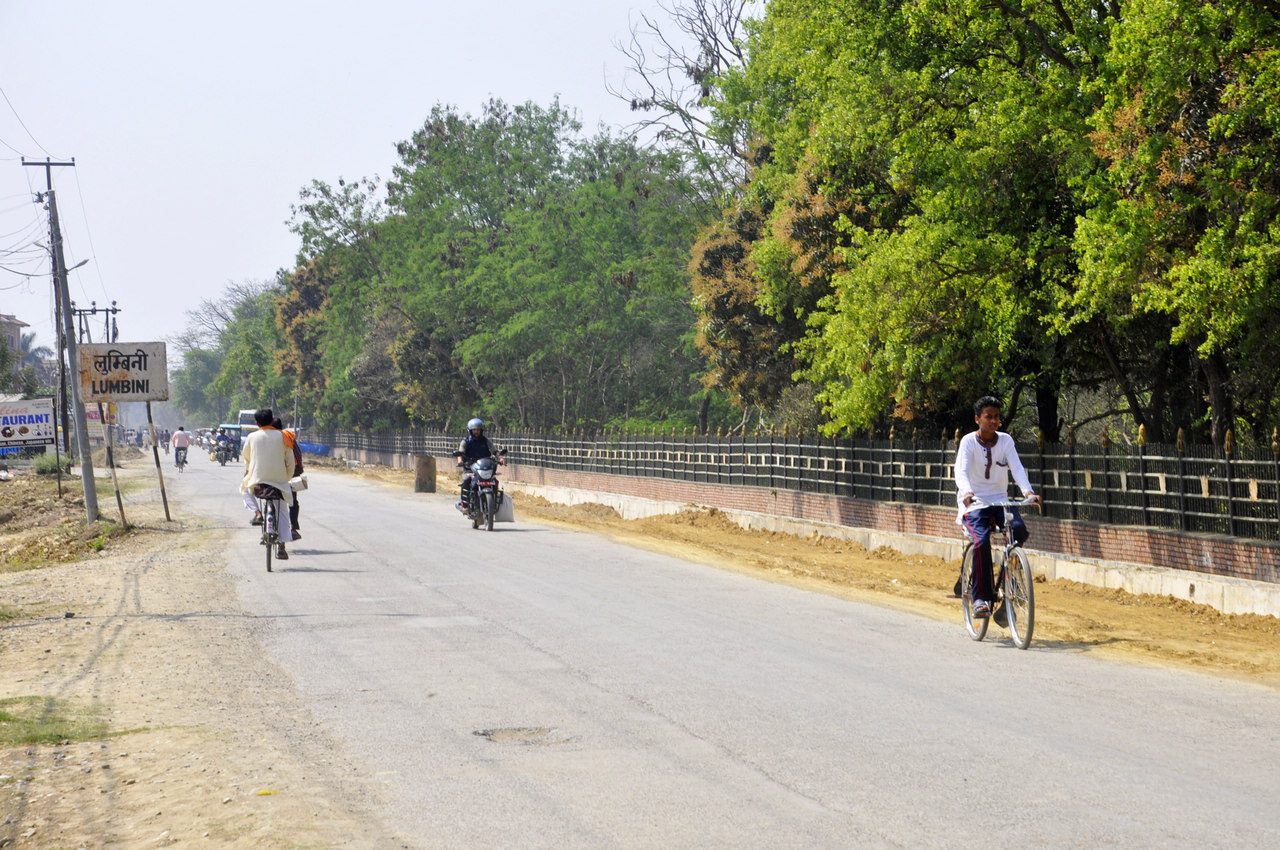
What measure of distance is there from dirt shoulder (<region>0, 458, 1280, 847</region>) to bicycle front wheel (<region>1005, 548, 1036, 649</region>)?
27 cm

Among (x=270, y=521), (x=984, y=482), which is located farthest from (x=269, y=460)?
(x=984, y=482)

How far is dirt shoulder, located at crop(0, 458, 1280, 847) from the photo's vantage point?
5918mm

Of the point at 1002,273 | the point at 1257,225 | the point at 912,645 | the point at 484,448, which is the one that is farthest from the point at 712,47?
the point at 912,645

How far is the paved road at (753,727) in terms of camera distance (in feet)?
18.5

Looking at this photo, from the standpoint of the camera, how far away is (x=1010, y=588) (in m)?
11.1

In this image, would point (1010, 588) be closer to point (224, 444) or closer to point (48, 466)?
point (48, 466)

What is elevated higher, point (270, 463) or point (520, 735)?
point (270, 463)

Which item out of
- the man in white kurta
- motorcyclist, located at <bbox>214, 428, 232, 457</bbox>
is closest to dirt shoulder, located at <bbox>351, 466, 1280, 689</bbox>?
the man in white kurta

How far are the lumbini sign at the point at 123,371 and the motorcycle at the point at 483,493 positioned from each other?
295 inches

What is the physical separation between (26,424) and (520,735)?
45.8 metres

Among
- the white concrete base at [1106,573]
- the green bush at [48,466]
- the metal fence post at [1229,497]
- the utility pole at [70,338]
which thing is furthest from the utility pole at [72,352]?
the green bush at [48,466]

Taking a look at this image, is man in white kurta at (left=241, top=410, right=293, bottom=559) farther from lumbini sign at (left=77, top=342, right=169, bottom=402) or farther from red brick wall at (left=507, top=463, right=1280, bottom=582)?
red brick wall at (left=507, top=463, right=1280, bottom=582)

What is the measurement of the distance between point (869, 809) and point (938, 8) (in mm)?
15202

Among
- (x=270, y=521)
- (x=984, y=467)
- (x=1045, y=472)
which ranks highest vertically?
(x=984, y=467)
